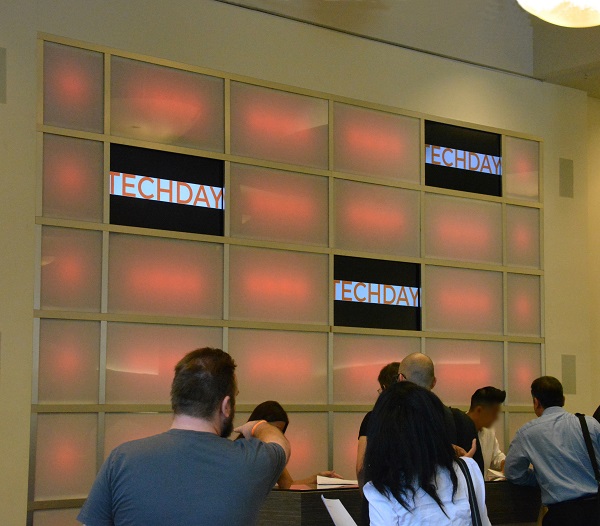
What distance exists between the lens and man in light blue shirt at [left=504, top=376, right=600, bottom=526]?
482 cm

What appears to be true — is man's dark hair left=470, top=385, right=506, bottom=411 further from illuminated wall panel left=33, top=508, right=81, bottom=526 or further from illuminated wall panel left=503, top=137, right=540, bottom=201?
illuminated wall panel left=33, top=508, right=81, bottom=526

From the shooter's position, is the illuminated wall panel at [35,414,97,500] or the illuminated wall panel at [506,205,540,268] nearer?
the illuminated wall panel at [35,414,97,500]

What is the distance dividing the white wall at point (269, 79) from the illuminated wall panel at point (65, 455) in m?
0.13

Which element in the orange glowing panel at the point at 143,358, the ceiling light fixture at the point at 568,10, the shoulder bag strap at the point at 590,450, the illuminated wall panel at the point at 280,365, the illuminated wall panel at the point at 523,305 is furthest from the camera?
the illuminated wall panel at the point at 523,305

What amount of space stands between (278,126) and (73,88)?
153cm

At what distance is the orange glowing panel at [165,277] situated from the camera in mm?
6027

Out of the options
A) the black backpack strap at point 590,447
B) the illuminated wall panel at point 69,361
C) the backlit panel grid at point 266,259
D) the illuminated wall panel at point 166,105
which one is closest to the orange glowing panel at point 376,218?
the backlit panel grid at point 266,259

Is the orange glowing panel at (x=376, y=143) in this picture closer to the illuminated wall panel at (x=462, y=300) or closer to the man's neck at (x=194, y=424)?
the illuminated wall panel at (x=462, y=300)

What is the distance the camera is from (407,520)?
2.57 metres

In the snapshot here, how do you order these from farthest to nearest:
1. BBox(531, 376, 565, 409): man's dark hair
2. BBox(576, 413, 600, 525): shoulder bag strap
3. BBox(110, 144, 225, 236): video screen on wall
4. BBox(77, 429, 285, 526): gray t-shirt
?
BBox(110, 144, 225, 236): video screen on wall
BBox(531, 376, 565, 409): man's dark hair
BBox(576, 413, 600, 525): shoulder bag strap
BBox(77, 429, 285, 526): gray t-shirt

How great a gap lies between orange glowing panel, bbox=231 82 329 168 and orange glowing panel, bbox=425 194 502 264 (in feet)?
3.61

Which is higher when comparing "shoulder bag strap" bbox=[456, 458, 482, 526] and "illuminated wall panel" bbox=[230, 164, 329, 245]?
"illuminated wall panel" bbox=[230, 164, 329, 245]

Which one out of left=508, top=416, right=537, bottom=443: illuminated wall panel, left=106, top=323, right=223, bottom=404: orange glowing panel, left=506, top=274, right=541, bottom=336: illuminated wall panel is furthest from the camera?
left=506, top=274, right=541, bottom=336: illuminated wall panel

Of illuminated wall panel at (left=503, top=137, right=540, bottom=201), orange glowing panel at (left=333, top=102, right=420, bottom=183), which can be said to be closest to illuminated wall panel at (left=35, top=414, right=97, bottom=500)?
orange glowing panel at (left=333, top=102, right=420, bottom=183)
